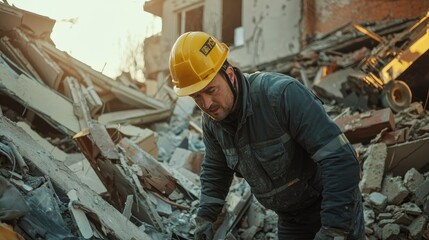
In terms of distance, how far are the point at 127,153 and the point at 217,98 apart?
7.54ft

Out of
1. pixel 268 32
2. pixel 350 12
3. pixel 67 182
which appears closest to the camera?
pixel 67 182

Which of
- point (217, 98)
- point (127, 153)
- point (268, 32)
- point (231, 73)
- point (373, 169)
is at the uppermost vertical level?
point (231, 73)

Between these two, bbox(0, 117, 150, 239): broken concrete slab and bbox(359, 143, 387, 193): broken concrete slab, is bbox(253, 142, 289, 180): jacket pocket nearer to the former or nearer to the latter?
bbox(0, 117, 150, 239): broken concrete slab

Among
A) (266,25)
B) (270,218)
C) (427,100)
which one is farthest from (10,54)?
(266,25)

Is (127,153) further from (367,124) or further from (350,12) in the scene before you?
(350,12)

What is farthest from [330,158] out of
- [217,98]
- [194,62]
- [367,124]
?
[367,124]

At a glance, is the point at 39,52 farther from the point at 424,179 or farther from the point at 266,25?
the point at 266,25

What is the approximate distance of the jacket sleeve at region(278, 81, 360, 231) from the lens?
1950 mm

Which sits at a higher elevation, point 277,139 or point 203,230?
point 277,139

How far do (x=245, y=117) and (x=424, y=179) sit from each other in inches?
102

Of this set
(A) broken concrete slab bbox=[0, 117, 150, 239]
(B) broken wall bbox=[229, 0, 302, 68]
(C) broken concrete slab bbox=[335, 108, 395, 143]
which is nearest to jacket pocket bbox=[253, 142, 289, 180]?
(A) broken concrete slab bbox=[0, 117, 150, 239]

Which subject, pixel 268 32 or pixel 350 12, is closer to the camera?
pixel 350 12

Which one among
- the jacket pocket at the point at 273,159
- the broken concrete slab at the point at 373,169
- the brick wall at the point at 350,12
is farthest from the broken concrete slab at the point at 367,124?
the brick wall at the point at 350,12

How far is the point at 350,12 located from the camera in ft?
30.3
